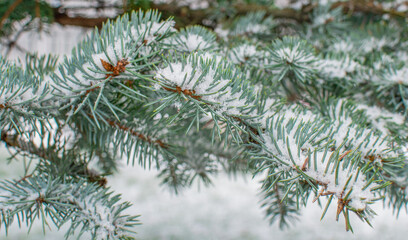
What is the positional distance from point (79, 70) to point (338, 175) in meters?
0.29

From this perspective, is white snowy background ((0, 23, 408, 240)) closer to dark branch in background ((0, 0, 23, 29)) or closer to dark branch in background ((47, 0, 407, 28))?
dark branch in background ((47, 0, 407, 28))

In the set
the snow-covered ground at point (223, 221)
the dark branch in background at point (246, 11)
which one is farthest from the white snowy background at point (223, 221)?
the dark branch in background at point (246, 11)

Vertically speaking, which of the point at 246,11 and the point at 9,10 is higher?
the point at 246,11

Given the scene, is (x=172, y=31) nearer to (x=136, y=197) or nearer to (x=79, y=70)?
(x=79, y=70)

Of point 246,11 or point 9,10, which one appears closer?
point 9,10

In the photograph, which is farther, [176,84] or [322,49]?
[322,49]

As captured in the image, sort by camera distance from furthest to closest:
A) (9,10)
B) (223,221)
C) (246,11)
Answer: (223,221) < (246,11) < (9,10)

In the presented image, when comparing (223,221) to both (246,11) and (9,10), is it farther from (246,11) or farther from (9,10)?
(9,10)

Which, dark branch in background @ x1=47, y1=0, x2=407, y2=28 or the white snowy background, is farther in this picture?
the white snowy background

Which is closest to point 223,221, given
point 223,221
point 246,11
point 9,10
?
point 223,221

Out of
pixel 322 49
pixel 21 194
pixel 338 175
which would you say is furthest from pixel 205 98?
pixel 322 49

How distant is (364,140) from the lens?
353mm

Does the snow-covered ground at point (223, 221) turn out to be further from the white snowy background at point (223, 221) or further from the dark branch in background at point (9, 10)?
the dark branch in background at point (9, 10)

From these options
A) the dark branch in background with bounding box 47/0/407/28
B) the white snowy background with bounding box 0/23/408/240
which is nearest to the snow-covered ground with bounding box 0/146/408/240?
the white snowy background with bounding box 0/23/408/240
